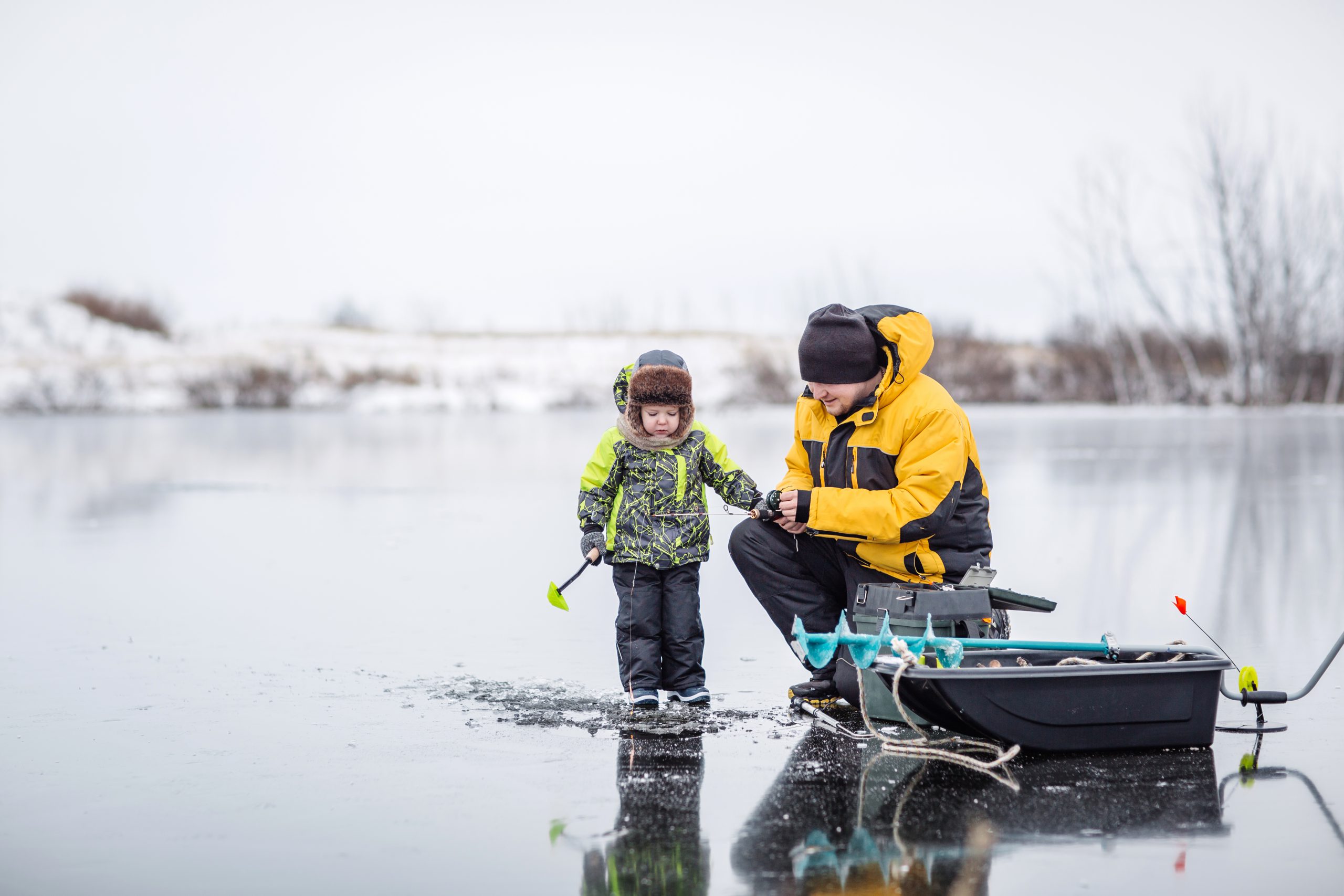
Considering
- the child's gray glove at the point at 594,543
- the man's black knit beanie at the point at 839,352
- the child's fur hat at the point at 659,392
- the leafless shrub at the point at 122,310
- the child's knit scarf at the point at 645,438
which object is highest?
the leafless shrub at the point at 122,310

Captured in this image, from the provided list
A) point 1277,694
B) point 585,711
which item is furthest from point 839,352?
point 1277,694

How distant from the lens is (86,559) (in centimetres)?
723

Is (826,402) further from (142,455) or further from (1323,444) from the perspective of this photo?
(1323,444)

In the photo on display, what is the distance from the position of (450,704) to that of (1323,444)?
16809 mm

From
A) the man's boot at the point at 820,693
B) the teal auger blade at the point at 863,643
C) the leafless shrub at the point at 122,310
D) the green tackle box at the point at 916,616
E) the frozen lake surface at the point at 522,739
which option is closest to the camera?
the frozen lake surface at the point at 522,739

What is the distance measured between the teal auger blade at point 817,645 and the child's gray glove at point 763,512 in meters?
0.47

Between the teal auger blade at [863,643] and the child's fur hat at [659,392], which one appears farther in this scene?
the child's fur hat at [659,392]

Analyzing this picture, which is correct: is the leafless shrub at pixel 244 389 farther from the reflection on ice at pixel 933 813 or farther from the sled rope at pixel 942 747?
the reflection on ice at pixel 933 813

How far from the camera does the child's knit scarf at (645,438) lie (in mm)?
4098

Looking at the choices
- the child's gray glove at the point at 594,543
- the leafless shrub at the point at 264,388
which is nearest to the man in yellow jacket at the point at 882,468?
the child's gray glove at the point at 594,543

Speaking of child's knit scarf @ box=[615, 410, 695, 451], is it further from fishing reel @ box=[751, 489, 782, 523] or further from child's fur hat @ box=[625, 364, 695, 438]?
fishing reel @ box=[751, 489, 782, 523]

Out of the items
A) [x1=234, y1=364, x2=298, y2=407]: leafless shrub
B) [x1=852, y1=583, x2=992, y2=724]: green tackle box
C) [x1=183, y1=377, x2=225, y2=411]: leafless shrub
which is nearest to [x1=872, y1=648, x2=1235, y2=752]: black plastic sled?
[x1=852, y1=583, x2=992, y2=724]: green tackle box

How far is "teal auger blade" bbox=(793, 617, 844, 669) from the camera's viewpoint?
137 inches

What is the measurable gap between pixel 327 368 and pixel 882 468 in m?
35.7
